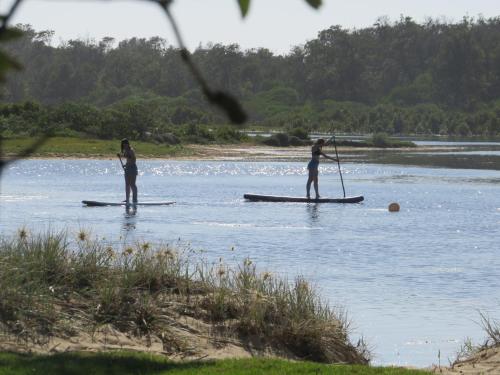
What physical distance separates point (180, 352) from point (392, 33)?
17408cm

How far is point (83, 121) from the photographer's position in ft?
248

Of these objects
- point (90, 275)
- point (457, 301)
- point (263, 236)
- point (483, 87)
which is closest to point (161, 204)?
point (263, 236)

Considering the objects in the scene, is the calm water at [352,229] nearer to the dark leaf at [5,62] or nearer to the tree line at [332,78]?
the dark leaf at [5,62]

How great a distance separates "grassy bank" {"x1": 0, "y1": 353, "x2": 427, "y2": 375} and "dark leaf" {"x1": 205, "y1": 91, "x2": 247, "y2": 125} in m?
7.38

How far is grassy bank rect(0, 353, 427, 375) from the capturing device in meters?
8.93

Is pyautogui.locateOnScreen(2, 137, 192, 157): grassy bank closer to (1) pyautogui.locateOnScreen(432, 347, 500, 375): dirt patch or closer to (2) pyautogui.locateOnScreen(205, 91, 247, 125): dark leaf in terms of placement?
(1) pyautogui.locateOnScreen(432, 347, 500, 375): dirt patch

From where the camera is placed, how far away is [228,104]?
1.59 meters

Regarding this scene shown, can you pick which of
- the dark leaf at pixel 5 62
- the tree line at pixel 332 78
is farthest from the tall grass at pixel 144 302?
the tree line at pixel 332 78

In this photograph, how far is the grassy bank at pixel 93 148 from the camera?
218 feet

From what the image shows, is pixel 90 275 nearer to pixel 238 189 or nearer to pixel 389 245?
pixel 389 245

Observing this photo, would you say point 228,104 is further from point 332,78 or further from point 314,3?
point 332,78

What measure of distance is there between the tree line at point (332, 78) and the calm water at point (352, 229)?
72417 millimetres

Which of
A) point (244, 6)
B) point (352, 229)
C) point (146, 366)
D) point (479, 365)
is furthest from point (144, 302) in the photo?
point (352, 229)

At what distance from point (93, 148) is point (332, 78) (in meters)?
99.8
